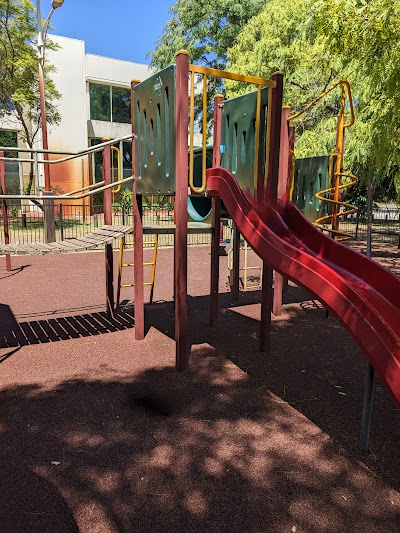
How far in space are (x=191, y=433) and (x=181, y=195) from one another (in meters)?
2.13

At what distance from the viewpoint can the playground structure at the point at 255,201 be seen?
286 centimetres

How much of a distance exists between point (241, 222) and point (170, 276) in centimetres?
554

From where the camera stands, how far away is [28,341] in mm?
5141

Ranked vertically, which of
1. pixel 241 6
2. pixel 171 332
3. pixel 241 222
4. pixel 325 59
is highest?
pixel 241 6

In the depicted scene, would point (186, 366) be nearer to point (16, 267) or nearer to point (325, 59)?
point (16, 267)

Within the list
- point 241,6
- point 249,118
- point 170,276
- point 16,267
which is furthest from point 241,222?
point 241,6

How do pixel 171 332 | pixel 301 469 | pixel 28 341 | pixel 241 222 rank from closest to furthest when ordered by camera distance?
pixel 301 469 < pixel 241 222 < pixel 28 341 < pixel 171 332

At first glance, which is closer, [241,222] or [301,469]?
[301,469]

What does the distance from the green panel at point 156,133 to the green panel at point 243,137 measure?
0.84 meters

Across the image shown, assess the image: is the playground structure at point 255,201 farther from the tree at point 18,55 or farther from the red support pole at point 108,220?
the tree at point 18,55

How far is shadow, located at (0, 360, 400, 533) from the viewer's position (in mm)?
2307

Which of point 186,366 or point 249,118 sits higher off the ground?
point 249,118

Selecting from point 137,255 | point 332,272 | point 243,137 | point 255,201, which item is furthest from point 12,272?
point 332,272

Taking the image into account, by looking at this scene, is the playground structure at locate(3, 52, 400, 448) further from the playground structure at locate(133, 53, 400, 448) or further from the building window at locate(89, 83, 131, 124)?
the building window at locate(89, 83, 131, 124)
